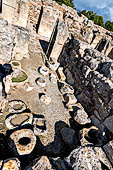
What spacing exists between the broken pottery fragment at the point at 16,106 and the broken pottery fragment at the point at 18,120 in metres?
0.24

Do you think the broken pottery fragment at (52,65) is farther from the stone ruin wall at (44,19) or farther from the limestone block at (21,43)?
the stone ruin wall at (44,19)

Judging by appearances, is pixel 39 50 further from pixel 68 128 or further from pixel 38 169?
pixel 38 169

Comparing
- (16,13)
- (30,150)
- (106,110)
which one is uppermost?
(16,13)

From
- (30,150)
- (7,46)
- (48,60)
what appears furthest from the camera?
(48,60)

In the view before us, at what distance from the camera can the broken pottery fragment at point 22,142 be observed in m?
3.74

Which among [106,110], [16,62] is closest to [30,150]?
[106,110]

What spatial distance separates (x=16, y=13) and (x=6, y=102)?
7.80m

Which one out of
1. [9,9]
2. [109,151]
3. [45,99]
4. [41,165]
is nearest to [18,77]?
[45,99]

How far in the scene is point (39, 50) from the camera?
9070 mm

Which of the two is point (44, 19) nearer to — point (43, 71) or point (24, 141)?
point (43, 71)

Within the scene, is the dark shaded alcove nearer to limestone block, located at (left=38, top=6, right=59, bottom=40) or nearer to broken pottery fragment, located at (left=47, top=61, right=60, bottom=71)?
limestone block, located at (left=38, top=6, right=59, bottom=40)

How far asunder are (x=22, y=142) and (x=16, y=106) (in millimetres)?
1597

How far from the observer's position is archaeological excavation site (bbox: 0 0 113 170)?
3500 millimetres

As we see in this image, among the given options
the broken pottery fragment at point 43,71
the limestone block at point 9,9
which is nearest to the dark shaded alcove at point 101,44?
the broken pottery fragment at point 43,71
